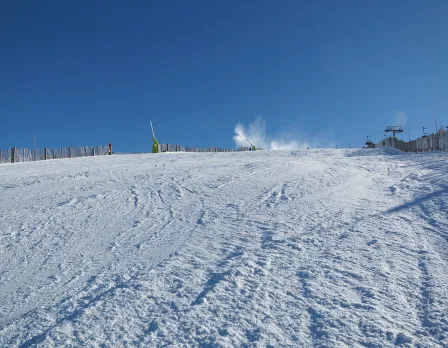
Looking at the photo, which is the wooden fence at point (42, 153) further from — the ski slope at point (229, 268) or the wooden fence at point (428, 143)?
the wooden fence at point (428, 143)

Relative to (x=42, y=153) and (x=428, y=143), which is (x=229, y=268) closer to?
(x=428, y=143)

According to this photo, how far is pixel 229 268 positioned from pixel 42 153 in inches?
971

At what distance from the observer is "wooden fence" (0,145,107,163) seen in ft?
70.0

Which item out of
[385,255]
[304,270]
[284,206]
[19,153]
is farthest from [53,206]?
[19,153]

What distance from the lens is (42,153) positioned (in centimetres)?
2394

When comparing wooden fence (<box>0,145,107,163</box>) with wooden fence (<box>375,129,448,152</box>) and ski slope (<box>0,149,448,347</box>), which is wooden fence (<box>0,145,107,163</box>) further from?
wooden fence (<box>375,129,448,152</box>)

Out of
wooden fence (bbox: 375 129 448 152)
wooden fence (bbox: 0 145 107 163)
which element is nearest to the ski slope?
wooden fence (bbox: 375 129 448 152)

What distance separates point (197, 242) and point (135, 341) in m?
1.66

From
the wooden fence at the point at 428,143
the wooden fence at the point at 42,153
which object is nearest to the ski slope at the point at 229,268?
the wooden fence at the point at 428,143

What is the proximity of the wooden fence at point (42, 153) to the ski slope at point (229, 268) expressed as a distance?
1806cm

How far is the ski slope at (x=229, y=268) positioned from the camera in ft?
7.88

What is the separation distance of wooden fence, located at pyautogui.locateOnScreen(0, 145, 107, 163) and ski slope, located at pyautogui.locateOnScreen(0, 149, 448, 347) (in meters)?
18.1

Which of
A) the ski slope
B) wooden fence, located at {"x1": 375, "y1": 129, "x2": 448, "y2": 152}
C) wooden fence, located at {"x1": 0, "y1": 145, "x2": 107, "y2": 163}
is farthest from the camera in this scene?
wooden fence, located at {"x1": 0, "y1": 145, "x2": 107, "y2": 163}

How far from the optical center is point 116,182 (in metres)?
7.70
